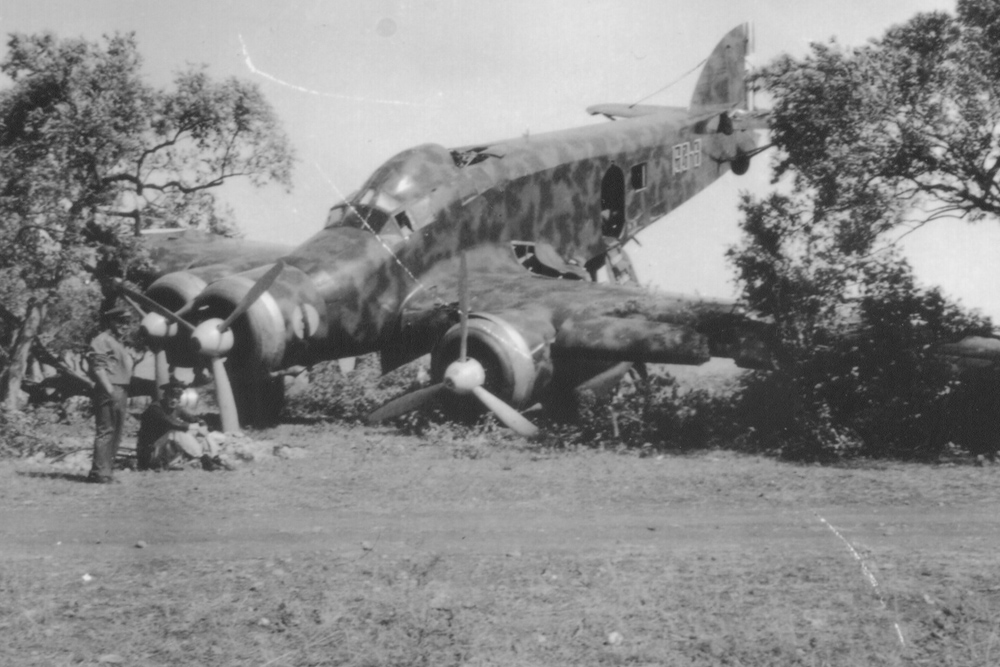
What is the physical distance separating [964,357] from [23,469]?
13.0 m

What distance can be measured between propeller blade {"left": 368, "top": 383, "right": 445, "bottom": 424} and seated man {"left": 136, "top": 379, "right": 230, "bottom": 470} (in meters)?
3.10

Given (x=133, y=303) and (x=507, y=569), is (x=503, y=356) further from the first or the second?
(x=507, y=569)

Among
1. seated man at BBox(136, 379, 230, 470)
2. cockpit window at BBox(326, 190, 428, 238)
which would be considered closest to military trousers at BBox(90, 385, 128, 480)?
seated man at BBox(136, 379, 230, 470)

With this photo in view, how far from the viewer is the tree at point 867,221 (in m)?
13.9

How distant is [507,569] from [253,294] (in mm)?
9309

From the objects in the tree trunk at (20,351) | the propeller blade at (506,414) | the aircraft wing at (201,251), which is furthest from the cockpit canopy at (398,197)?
the tree trunk at (20,351)

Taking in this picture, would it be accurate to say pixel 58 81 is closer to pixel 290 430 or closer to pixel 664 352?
pixel 290 430

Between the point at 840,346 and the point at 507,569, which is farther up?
the point at 840,346

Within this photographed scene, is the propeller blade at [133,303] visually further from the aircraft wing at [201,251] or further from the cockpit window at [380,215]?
the cockpit window at [380,215]

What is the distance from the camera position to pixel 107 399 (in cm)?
1290

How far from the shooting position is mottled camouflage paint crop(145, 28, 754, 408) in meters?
16.9

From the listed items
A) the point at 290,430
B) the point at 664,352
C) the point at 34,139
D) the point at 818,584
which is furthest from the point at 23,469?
the point at 818,584

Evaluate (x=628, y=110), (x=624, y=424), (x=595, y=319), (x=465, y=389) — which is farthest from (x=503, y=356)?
(x=628, y=110)

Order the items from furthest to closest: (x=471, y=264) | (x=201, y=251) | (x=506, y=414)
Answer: (x=201, y=251) < (x=471, y=264) < (x=506, y=414)
